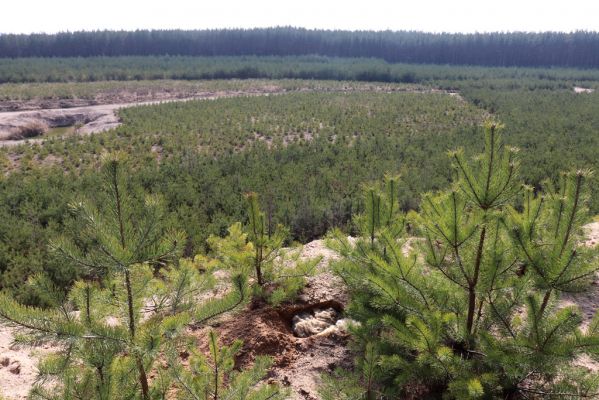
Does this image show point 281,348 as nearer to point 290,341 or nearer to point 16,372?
point 290,341

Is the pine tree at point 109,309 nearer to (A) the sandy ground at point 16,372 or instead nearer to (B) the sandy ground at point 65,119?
(A) the sandy ground at point 16,372

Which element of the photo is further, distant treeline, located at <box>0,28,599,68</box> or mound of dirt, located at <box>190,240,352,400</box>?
distant treeline, located at <box>0,28,599,68</box>

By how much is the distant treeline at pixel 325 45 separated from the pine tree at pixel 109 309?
101997 mm

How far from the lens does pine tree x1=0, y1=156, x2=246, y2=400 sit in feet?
6.54

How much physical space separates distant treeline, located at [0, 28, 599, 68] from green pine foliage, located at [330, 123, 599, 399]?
101 metres

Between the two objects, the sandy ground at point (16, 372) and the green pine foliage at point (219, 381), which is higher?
the green pine foliage at point (219, 381)

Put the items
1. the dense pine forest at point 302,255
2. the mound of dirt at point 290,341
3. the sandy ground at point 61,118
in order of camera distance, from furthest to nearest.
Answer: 1. the sandy ground at point 61,118
2. the mound of dirt at point 290,341
3. the dense pine forest at point 302,255

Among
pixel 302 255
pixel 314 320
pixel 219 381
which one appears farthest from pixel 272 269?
pixel 219 381

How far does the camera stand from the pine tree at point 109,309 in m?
1.99

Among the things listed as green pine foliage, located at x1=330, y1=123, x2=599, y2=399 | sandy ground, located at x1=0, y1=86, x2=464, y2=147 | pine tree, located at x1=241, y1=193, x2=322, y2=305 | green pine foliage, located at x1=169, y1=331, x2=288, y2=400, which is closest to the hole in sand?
pine tree, located at x1=241, y1=193, x2=322, y2=305

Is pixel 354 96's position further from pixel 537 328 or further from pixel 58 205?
pixel 537 328

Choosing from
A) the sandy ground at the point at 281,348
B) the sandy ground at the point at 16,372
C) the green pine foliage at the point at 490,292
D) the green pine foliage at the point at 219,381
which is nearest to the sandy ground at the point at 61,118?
the sandy ground at the point at 16,372

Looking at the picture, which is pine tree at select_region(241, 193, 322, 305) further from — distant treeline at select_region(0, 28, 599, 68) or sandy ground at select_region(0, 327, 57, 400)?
distant treeline at select_region(0, 28, 599, 68)

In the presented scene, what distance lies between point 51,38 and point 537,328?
362ft
